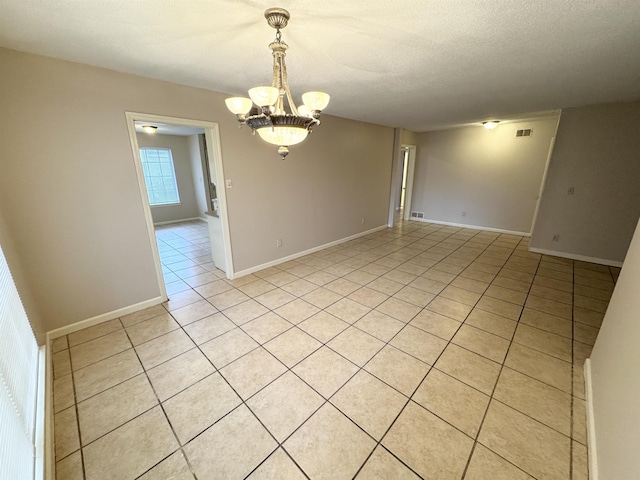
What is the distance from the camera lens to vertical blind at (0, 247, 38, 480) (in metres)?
0.96

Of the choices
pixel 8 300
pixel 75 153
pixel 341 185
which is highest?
pixel 75 153

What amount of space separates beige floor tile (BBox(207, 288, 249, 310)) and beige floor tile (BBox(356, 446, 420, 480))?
6.75 feet

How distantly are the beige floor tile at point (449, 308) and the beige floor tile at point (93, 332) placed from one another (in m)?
3.31

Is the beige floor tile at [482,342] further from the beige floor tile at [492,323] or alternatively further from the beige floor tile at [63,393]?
the beige floor tile at [63,393]

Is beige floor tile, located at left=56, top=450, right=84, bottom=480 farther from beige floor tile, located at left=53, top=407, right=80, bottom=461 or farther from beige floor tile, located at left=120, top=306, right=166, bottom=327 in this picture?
beige floor tile, located at left=120, top=306, right=166, bottom=327

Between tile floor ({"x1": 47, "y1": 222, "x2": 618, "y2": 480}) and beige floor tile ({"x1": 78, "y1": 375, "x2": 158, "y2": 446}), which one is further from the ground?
tile floor ({"x1": 47, "y1": 222, "x2": 618, "y2": 480})

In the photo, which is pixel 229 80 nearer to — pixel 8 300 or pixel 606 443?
pixel 8 300

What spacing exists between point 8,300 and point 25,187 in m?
1.13

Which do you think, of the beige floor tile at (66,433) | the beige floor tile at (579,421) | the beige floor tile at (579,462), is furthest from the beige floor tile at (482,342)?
the beige floor tile at (66,433)

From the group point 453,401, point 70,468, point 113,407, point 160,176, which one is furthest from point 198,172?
point 453,401

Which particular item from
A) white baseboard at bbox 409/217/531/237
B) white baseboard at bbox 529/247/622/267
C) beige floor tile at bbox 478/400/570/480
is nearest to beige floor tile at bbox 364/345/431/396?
beige floor tile at bbox 478/400/570/480

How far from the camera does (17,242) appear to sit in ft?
6.69

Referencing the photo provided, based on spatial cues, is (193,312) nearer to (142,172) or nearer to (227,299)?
(227,299)

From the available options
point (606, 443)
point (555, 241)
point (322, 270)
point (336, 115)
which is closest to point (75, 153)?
point (322, 270)
